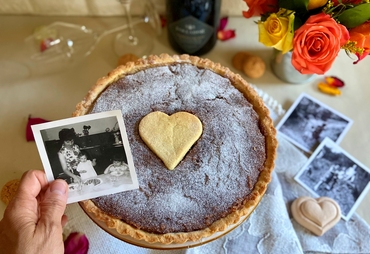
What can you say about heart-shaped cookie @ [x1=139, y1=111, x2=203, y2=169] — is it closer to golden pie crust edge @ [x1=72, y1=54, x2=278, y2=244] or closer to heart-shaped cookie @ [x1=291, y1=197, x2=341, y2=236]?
golden pie crust edge @ [x1=72, y1=54, x2=278, y2=244]

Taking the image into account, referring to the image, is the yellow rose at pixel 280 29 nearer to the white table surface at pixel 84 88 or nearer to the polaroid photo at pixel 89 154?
the white table surface at pixel 84 88

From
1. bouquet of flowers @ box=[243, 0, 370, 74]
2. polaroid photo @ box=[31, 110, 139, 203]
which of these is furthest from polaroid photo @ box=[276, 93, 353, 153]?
polaroid photo @ box=[31, 110, 139, 203]

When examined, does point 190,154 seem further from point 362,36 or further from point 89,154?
point 362,36

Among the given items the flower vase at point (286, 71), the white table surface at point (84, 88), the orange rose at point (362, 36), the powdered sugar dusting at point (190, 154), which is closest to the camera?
the powdered sugar dusting at point (190, 154)

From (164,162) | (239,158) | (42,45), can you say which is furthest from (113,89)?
(42,45)

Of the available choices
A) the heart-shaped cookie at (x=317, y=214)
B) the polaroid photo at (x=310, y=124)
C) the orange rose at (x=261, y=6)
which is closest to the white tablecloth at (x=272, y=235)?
the heart-shaped cookie at (x=317, y=214)

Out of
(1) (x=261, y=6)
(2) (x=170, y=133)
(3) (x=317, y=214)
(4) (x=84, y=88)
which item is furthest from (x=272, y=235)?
(4) (x=84, y=88)

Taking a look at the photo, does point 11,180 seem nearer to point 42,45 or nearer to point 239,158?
point 42,45
